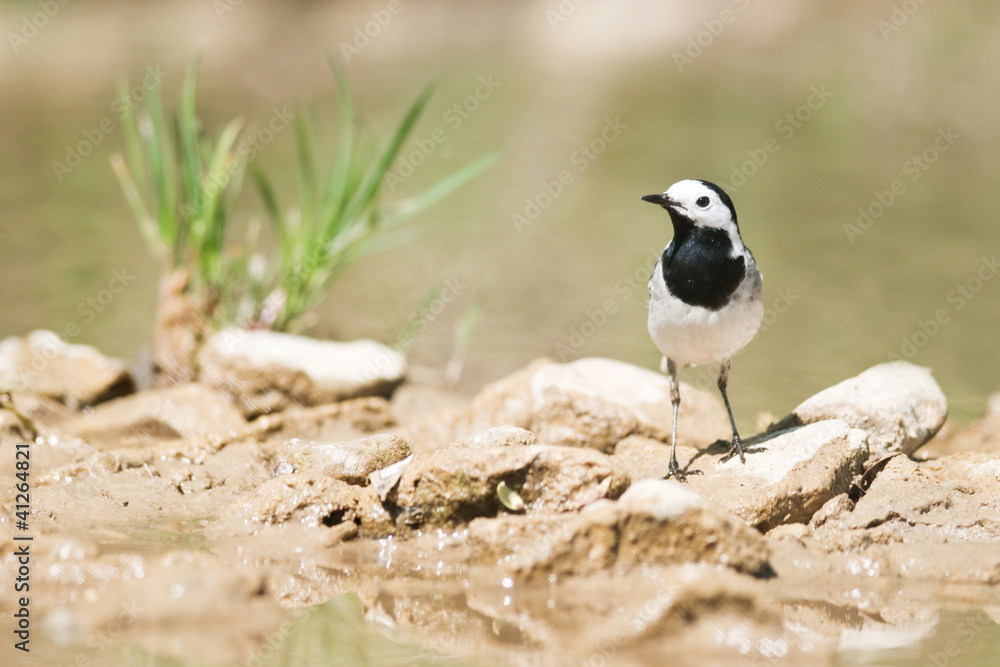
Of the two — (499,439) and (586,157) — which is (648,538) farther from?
(586,157)

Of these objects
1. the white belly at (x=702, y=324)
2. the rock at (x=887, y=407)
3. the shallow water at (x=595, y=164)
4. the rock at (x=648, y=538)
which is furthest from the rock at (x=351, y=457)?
the rock at (x=887, y=407)

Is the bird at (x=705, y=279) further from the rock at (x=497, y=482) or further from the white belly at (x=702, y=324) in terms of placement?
the rock at (x=497, y=482)

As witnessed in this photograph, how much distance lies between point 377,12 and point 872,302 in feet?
56.5

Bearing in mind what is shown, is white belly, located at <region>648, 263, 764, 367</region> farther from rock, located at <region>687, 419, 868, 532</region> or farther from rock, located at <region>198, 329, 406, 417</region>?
rock, located at <region>198, 329, 406, 417</region>

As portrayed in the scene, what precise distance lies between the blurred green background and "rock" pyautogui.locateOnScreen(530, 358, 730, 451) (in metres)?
0.99

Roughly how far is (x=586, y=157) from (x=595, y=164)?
0.96 feet

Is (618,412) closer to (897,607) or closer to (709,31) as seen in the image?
(897,607)

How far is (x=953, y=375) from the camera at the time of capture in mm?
7383

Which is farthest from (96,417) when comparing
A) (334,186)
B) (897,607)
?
(897,607)

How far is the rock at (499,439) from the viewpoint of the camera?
15.3 ft

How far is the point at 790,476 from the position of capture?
4.54 metres

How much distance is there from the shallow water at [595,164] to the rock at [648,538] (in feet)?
2.10

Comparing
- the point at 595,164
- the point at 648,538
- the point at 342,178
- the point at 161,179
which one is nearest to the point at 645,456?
the point at 648,538

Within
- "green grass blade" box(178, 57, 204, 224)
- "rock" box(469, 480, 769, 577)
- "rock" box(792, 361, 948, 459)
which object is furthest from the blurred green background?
"rock" box(469, 480, 769, 577)
